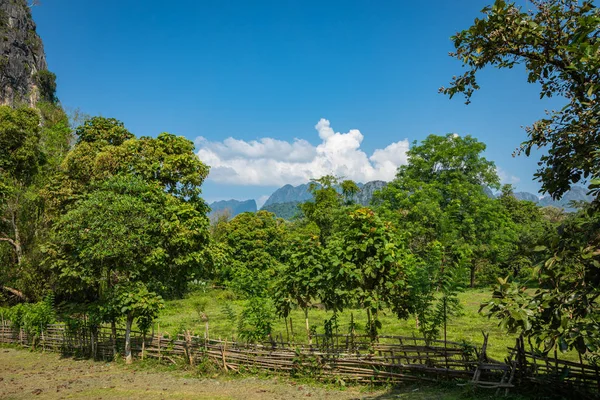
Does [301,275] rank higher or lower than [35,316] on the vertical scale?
higher

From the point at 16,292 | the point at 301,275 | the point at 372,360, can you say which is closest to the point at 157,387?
the point at 301,275

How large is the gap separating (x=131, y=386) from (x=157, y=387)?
34.5 inches

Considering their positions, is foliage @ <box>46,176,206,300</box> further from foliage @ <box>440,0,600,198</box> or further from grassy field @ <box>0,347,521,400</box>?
foliage @ <box>440,0,600,198</box>

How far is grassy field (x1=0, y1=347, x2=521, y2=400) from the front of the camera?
33.9ft

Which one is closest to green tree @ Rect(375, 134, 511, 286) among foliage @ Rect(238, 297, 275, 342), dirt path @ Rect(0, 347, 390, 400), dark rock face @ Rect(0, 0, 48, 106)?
foliage @ Rect(238, 297, 275, 342)

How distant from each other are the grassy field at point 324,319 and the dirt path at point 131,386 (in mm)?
1833

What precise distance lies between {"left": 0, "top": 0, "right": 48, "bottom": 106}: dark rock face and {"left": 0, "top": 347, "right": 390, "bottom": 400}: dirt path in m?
44.7

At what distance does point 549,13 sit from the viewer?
5.14m

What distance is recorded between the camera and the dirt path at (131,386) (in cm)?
1084

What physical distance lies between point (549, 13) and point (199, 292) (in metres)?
37.2

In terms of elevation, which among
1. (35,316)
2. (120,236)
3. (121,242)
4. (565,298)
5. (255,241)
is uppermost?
(255,241)

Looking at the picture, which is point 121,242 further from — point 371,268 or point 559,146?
point 559,146

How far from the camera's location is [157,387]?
A: 468 inches

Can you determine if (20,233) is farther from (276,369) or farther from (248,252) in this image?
(276,369)
